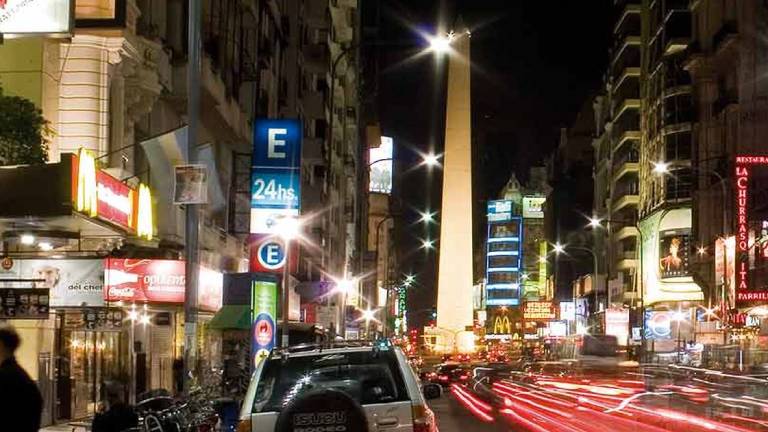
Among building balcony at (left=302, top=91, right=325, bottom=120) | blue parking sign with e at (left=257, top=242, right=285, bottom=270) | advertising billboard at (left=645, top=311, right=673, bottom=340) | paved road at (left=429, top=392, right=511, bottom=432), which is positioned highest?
building balcony at (left=302, top=91, right=325, bottom=120)

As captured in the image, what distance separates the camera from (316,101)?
2697 inches

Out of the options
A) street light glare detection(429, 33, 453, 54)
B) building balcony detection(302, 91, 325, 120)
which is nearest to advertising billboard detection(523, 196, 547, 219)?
building balcony detection(302, 91, 325, 120)

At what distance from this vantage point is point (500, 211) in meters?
194

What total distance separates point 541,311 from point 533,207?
4695 centimetres

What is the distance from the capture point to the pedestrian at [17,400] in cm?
820

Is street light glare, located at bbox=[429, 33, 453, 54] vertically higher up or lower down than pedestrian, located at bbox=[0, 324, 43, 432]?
higher up

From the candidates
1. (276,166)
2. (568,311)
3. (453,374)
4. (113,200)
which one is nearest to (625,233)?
(568,311)

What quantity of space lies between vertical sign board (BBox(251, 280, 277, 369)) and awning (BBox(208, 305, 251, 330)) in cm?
316

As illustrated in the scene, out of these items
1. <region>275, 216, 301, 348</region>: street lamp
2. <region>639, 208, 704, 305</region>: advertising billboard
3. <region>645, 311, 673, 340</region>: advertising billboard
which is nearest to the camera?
<region>275, 216, 301, 348</region>: street lamp

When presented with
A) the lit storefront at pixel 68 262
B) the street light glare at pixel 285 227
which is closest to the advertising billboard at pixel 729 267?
the street light glare at pixel 285 227

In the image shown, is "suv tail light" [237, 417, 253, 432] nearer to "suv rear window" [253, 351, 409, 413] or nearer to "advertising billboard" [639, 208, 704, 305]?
"suv rear window" [253, 351, 409, 413]

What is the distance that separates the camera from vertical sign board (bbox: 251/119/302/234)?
31500mm

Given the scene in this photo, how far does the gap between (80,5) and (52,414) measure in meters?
8.65

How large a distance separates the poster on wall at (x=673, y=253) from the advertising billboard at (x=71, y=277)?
70086 millimetres
